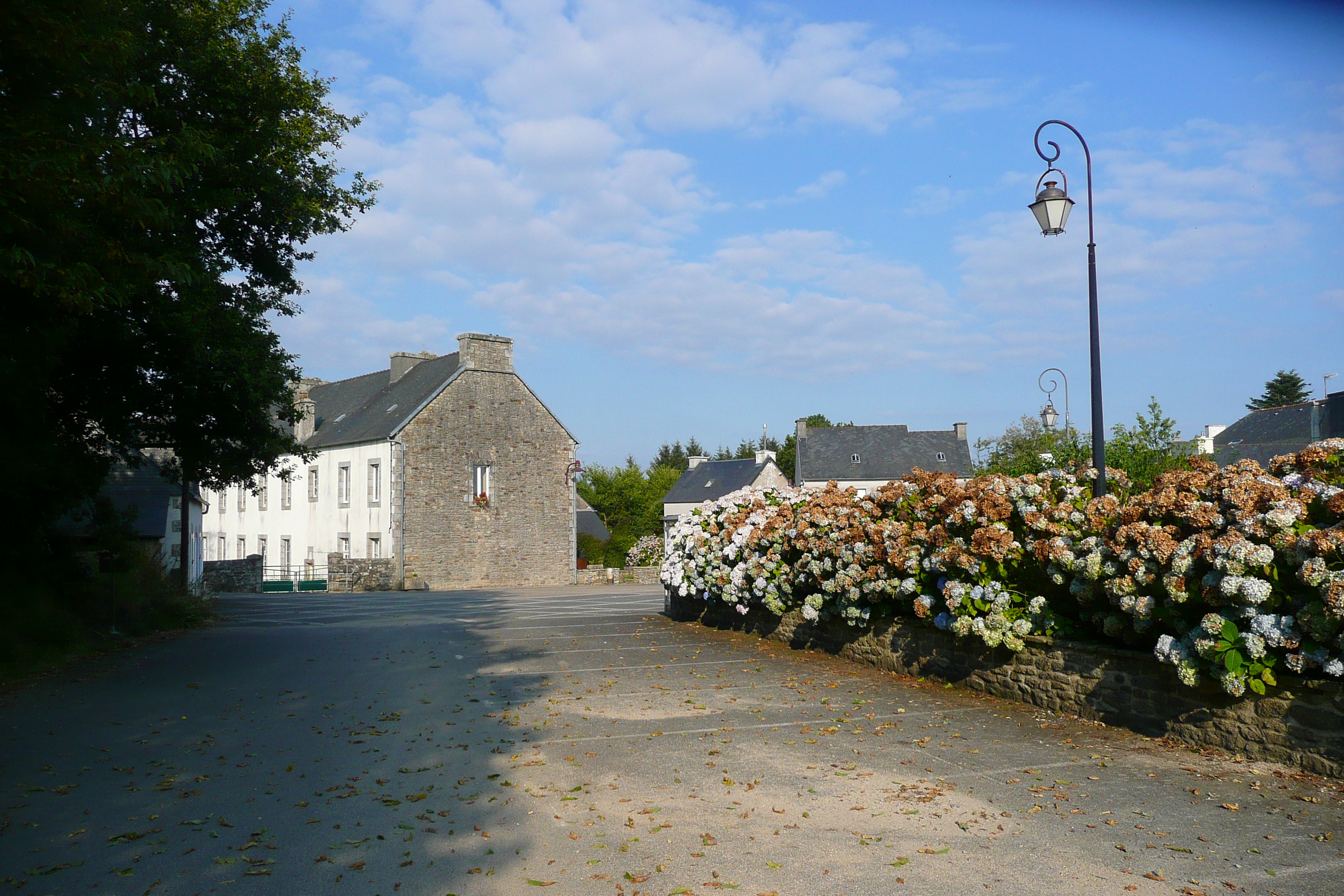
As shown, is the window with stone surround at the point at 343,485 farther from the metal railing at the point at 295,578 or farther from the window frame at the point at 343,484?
the metal railing at the point at 295,578

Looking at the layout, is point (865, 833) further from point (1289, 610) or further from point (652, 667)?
point (652, 667)

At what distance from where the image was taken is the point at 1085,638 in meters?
8.19

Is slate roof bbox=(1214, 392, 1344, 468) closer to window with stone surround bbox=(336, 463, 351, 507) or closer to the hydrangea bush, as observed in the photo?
the hydrangea bush

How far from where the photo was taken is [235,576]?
37375 mm

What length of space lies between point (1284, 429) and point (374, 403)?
41.2 metres

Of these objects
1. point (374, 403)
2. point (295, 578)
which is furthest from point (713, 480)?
point (295, 578)

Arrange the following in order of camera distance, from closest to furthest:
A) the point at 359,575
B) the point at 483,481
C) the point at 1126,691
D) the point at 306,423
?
the point at 1126,691, the point at 359,575, the point at 483,481, the point at 306,423

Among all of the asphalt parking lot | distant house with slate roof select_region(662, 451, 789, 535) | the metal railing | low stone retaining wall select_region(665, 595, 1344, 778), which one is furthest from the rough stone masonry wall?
low stone retaining wall select_region(665, 595, 1344, 778)

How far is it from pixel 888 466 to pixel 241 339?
47408 mm

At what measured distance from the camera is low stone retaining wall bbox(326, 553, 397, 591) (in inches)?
1384

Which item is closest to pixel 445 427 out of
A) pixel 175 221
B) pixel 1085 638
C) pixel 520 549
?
pixel 520 549

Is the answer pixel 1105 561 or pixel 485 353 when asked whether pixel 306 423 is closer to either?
pixel 485 353

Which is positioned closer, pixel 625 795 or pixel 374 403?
pixel 625 795

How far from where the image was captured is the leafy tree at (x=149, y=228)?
301 inches
